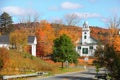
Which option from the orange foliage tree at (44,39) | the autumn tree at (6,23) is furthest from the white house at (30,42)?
the autumn tree at (6,23)

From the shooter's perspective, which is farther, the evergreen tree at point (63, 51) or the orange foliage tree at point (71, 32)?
the orange foliage tree at point (71, 32)

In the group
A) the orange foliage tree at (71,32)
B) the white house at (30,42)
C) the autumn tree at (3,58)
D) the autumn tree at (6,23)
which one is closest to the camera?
the autumn tree at (3,58)

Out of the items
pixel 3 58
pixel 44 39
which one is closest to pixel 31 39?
pixel 44 39

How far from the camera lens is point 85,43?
89.4 metres

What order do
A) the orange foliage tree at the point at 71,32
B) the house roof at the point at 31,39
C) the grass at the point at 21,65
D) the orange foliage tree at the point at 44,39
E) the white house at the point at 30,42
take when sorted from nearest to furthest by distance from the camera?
1. the grass at the point at 21,65
2. the white house at the point at 30,42
3. the orange foliage tree at the point at 44,39
4. the house roof at the point at 31,39
5. the orange foliage tree at the point at 71,32

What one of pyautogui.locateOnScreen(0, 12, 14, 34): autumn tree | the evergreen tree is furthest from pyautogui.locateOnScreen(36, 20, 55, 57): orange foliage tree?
the evergreen tree

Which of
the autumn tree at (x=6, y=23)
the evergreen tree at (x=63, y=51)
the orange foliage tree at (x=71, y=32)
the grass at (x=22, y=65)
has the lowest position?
the grass at (x=22, y=65)

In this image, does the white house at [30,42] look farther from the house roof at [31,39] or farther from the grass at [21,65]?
the grass at [21,65]

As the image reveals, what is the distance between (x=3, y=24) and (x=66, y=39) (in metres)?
52.3

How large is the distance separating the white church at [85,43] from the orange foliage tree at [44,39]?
11723 mm

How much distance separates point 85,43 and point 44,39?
17.7 metres

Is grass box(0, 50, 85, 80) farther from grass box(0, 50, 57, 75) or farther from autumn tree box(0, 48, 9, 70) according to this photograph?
autumn tree box(0, 48, 9, 70)

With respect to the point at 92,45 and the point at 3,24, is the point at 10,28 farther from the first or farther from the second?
the point at 92,45

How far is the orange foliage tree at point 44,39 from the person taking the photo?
A: 72875 mm
